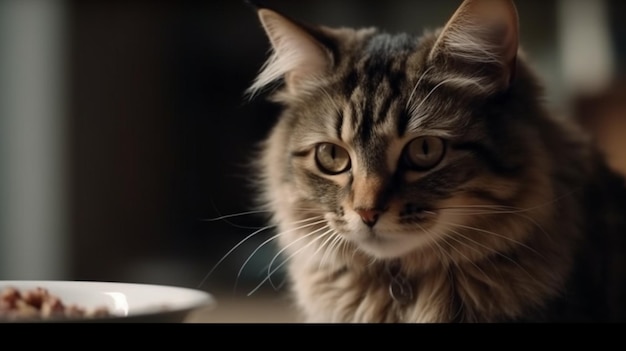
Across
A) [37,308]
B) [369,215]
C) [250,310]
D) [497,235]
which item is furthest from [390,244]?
[37,308]

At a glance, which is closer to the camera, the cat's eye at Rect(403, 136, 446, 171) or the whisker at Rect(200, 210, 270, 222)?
the cat's eye at Rect(403, 136, 446, 171)

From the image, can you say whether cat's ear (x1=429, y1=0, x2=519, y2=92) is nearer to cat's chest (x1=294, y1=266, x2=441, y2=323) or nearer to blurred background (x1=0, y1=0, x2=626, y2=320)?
blurred background (x1=0, y1=0, x2=626, y2=320)

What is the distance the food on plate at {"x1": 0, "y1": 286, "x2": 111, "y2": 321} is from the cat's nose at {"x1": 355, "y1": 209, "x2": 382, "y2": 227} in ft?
1.18

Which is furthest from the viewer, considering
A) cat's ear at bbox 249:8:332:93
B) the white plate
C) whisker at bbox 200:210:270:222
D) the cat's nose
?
whisker at bbox 200:210:270:222

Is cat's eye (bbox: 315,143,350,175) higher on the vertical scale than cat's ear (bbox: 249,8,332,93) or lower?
lower

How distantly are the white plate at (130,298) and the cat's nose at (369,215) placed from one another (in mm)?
234

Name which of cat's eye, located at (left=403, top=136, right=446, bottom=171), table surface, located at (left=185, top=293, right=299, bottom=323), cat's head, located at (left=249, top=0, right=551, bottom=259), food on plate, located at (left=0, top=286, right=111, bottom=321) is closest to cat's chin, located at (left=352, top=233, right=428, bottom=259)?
cat's head, located at (left=249, top=0, right=551, bottom=259)

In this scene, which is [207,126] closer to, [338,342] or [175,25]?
[175,25]

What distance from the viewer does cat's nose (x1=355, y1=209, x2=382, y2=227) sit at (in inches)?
36.9

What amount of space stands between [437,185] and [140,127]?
0.60 meters

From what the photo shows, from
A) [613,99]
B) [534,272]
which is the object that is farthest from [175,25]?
[613,99]

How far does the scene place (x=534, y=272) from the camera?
102 cm

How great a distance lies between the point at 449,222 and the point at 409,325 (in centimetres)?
16

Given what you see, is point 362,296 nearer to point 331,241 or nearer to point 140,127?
point 331,241
